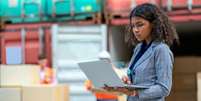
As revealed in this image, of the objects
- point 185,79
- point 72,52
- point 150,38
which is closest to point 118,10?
point 72,52

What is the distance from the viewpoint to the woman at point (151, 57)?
2453 millimetres

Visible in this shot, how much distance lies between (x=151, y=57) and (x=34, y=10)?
428 centimetres

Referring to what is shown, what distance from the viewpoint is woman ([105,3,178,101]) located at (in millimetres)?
2453

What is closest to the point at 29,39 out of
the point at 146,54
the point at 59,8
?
the point at 59,8

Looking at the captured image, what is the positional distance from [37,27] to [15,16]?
15.4 inches

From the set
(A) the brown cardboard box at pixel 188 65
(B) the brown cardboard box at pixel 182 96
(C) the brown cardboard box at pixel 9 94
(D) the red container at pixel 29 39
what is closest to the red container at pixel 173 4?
(A) the brown cardboard box at pixel 188 65

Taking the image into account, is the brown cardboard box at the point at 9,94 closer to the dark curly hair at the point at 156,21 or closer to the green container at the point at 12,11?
the green container at the point at 12,11

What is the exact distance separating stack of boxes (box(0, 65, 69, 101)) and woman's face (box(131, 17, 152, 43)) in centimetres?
284

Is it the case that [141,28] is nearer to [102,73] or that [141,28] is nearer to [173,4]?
[102,73]

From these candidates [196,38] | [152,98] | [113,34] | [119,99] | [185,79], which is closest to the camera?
[152,98]

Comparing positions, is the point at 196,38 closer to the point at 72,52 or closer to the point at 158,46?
the point at 72,52

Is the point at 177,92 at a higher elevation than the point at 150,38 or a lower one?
lower

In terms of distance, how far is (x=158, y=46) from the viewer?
249cm

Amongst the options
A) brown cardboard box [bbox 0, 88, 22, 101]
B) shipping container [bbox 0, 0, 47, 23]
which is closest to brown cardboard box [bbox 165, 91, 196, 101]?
brown cardboard box [bbox 0, 88, 22, 101]
